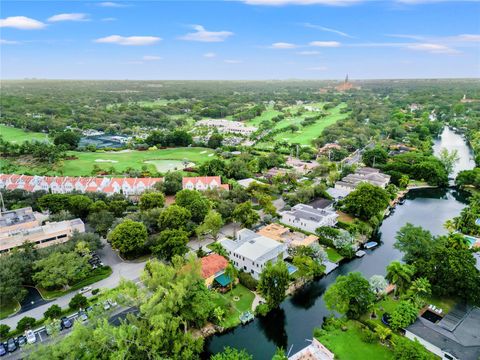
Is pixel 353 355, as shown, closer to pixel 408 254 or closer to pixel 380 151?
pixel 408 254

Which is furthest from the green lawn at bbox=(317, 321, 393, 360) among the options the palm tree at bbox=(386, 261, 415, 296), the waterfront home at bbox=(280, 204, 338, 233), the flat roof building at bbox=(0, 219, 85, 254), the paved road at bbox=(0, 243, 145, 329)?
the flat roof building at bbox=(0, 219, 85, 254)

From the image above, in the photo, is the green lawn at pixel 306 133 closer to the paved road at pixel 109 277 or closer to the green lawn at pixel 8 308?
the paved road at pixel 109 277

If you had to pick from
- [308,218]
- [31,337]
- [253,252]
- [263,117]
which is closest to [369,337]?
[253,252]

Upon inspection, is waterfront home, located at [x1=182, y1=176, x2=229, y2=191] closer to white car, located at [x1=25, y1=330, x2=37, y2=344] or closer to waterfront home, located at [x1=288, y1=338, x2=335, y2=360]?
white car, located at [x1=25, y1=330, x2=37, y2=344]

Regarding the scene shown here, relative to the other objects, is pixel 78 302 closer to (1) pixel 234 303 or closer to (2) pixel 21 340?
(2) pixel 21 340

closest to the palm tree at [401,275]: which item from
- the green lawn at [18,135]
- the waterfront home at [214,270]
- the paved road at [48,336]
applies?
the waterfront home at [214,270]

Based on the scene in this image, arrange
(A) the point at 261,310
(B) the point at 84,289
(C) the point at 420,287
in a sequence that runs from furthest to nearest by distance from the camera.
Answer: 1. (B) the point at 84,289
2. (A) the point at 261,310
3. (C) the point at 420,287
